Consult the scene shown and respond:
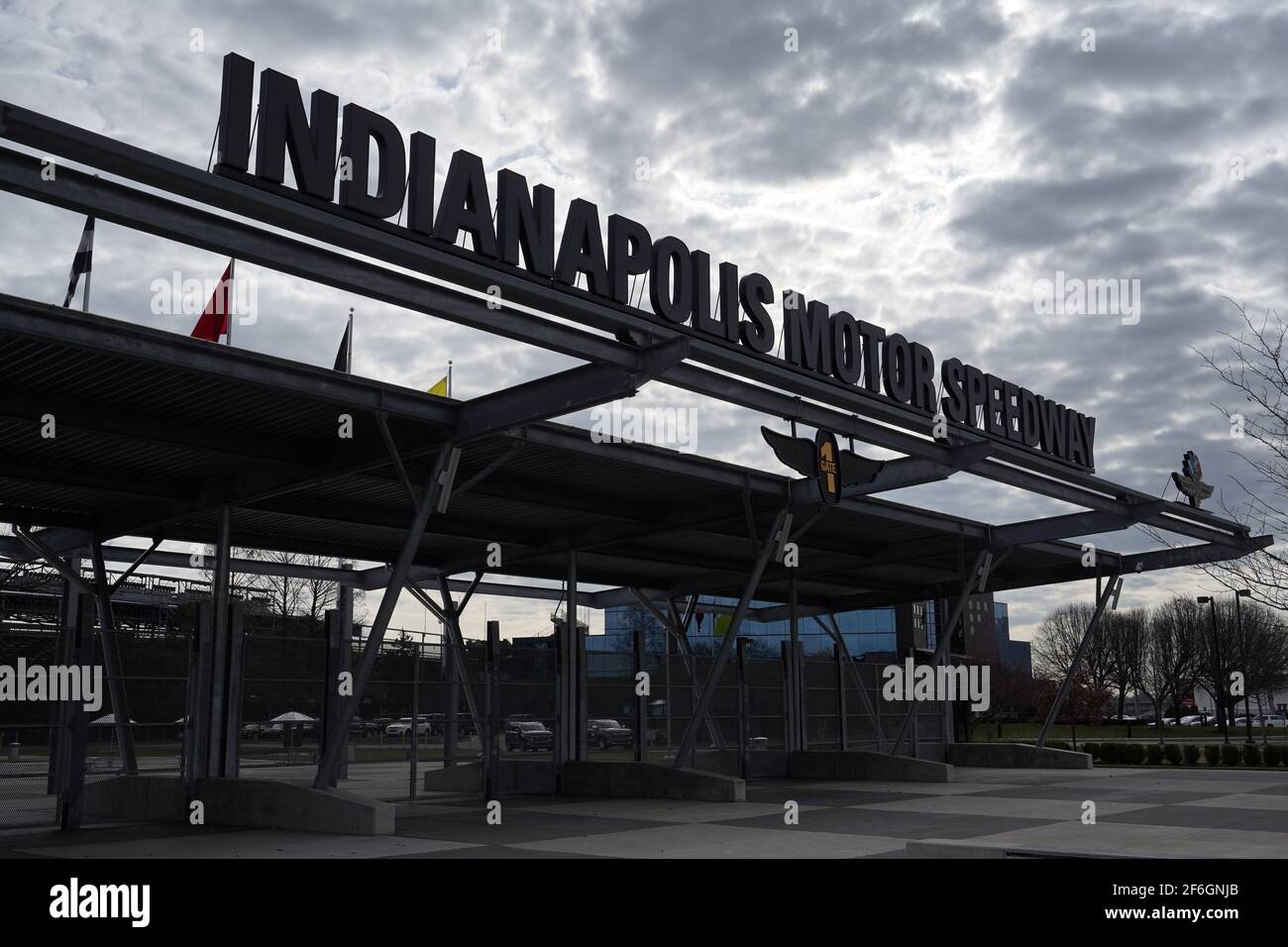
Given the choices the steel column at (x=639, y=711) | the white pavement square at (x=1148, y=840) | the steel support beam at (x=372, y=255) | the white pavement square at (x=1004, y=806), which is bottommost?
the white pavement square at (x=1004, y=806)

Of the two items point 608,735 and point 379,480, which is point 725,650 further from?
point 379,480

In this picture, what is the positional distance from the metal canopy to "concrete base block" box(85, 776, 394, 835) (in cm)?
481

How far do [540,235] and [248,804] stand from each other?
10.2 metres

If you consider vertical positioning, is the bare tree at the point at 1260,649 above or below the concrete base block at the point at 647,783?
above

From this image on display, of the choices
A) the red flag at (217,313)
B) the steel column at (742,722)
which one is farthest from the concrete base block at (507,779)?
the red flag at (217,313)

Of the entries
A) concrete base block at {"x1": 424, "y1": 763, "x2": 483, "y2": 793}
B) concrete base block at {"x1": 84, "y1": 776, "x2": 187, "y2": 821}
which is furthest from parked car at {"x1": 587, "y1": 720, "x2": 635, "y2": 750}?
concrete base block at {"x1": 84, "y1": 776, "x2": 187, "y2": 821}

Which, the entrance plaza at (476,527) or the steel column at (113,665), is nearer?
the entrance plaza at (476,527)

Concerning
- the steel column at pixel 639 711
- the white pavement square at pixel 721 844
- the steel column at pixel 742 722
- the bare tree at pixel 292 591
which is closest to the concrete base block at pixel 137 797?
the white pavement square at pixel 721 844

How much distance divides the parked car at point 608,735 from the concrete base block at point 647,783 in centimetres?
370

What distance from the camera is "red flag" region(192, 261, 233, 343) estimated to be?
17172 mm

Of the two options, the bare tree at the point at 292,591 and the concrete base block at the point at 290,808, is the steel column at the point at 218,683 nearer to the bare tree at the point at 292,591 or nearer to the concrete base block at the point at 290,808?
the concrete base block at the point at 290,808

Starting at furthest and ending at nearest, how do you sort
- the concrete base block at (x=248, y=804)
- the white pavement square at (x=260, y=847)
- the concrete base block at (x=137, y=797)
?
the concrete base block at (x=137, y=797)
the concrete base block at (x=248, y=804)
the white pavement square at (x=260, y=847)

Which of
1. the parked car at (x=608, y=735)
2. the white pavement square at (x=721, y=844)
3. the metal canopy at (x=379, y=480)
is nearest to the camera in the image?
the white pavement square at (x=721, y=844)

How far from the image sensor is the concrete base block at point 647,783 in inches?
904
